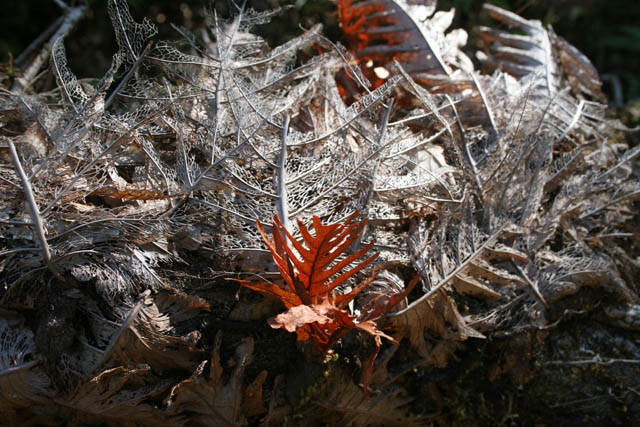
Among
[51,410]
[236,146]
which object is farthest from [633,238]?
[51,410]

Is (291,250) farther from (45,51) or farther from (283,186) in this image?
(45,51)

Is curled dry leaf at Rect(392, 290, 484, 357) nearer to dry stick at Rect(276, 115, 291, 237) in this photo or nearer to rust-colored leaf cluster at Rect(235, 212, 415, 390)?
rust-colored leaf cluster at Rect(235, 212, 415, 390)

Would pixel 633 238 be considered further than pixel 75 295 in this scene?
Yes

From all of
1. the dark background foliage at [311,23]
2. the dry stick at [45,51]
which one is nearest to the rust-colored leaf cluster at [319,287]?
the dark background foliage at [311,23]

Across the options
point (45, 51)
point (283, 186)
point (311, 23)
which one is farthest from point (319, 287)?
point (45, 51)

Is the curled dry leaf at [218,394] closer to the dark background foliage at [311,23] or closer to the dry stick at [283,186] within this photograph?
the dry stick at [283,186]

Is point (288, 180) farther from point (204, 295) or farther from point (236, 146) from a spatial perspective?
point (204, 295)
